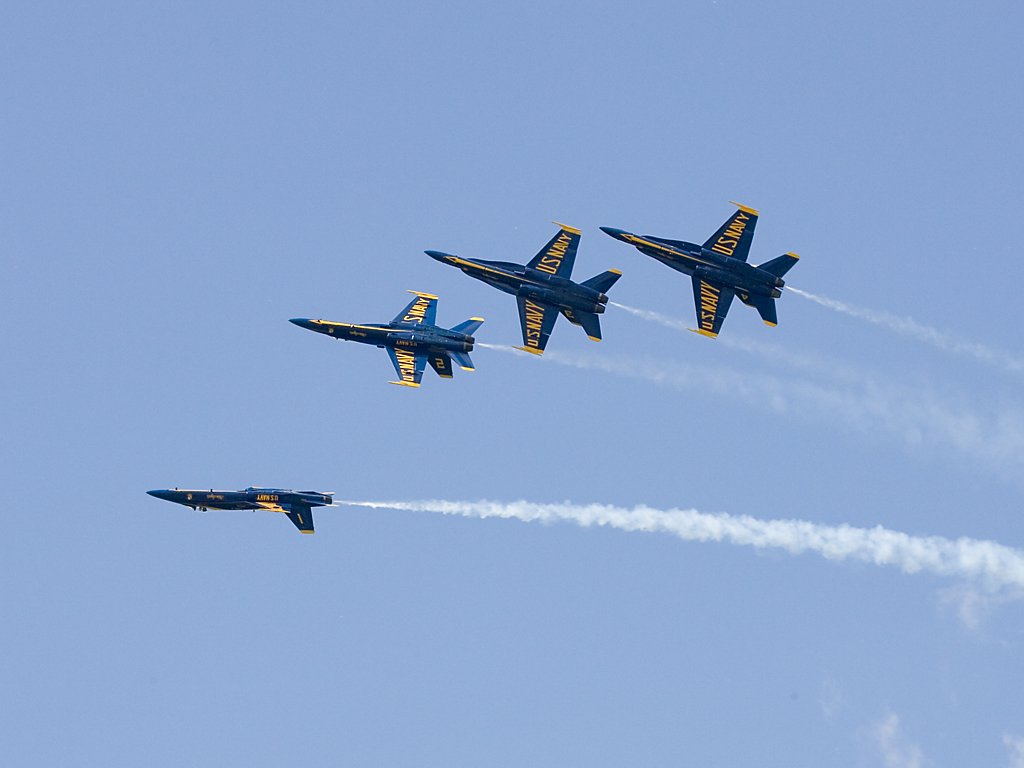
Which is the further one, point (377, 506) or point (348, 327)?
point (348, 327)

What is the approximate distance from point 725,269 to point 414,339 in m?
25.2

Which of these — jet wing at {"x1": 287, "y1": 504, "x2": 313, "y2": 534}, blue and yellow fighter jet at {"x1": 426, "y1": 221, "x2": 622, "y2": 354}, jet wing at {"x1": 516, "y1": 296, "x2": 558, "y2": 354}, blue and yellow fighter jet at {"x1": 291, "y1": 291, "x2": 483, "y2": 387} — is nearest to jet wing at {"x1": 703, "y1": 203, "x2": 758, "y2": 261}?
blue and yellow fighter jet at {"x1": 426, "y1": 221, "x2": 622, "y2": 354}

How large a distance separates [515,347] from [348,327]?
14393 millimetres

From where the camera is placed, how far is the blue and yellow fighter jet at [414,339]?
6934 inches

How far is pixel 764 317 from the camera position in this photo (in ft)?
567

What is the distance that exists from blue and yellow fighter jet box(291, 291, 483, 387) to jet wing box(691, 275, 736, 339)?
58.9ft

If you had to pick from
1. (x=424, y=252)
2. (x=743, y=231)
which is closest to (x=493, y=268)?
(x=424, y=252)

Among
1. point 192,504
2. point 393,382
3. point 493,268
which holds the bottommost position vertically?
point 192,504

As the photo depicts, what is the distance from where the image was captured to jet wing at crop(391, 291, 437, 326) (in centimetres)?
18050

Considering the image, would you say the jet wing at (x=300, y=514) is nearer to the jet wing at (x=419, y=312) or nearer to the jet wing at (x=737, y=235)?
the jet wing at (x=419, y=312)

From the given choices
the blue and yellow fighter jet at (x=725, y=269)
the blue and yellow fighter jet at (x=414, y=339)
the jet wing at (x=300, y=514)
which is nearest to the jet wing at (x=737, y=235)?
the blue and yellow fighter jet at (x=725, y=269)

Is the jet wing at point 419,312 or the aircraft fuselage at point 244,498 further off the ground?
the jet wing at point 419,312

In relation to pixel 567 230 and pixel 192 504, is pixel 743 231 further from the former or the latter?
pixel 192 504

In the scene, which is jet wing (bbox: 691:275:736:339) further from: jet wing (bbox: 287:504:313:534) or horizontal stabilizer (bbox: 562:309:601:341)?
jet wing (bbox: 287:504:313:534)
